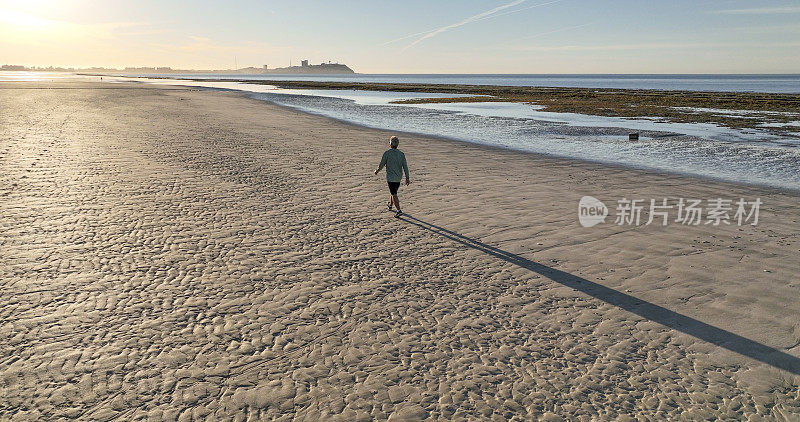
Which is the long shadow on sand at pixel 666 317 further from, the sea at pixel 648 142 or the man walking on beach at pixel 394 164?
the sea at pixel 648 142

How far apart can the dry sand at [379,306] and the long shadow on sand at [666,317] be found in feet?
0.09

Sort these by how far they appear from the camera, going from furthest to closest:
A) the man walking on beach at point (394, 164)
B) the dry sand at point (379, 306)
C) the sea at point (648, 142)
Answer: the sea at point (648, 142) → the man walking on beach at point (394, 164) → the dry sand at point (379, 306)

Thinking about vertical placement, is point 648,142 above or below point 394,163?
below

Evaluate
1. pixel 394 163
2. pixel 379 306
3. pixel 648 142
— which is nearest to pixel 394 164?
pixel 394 163

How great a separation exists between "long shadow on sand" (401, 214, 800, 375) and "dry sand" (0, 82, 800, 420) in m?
0.03

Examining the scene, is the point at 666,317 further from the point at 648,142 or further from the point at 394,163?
the point at 648,142

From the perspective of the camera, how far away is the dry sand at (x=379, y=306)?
4.59 meters

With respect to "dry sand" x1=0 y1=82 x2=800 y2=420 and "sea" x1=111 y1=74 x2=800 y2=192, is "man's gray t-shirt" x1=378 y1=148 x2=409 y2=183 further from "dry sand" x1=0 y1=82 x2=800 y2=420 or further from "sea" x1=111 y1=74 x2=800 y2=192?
"sea" x1=111 y1=74 x2=800 y2=192

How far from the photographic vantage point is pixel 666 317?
20.3ft

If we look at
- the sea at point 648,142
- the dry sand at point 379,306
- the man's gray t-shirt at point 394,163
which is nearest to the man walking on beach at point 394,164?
the man's gray t-shirt at point 394,163

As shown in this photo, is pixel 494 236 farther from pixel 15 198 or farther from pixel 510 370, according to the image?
pixel 15 198

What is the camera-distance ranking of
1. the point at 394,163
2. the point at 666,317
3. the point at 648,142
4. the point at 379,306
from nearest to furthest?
the point at 666,317 < the point at 379,306 < the point at 394,163 < the point at 648,142

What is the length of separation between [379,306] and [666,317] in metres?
3.77

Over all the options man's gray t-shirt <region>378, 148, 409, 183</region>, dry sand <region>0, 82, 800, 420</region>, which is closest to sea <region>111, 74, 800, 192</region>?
dry sand <region>0, 82, 800, 420</region>
